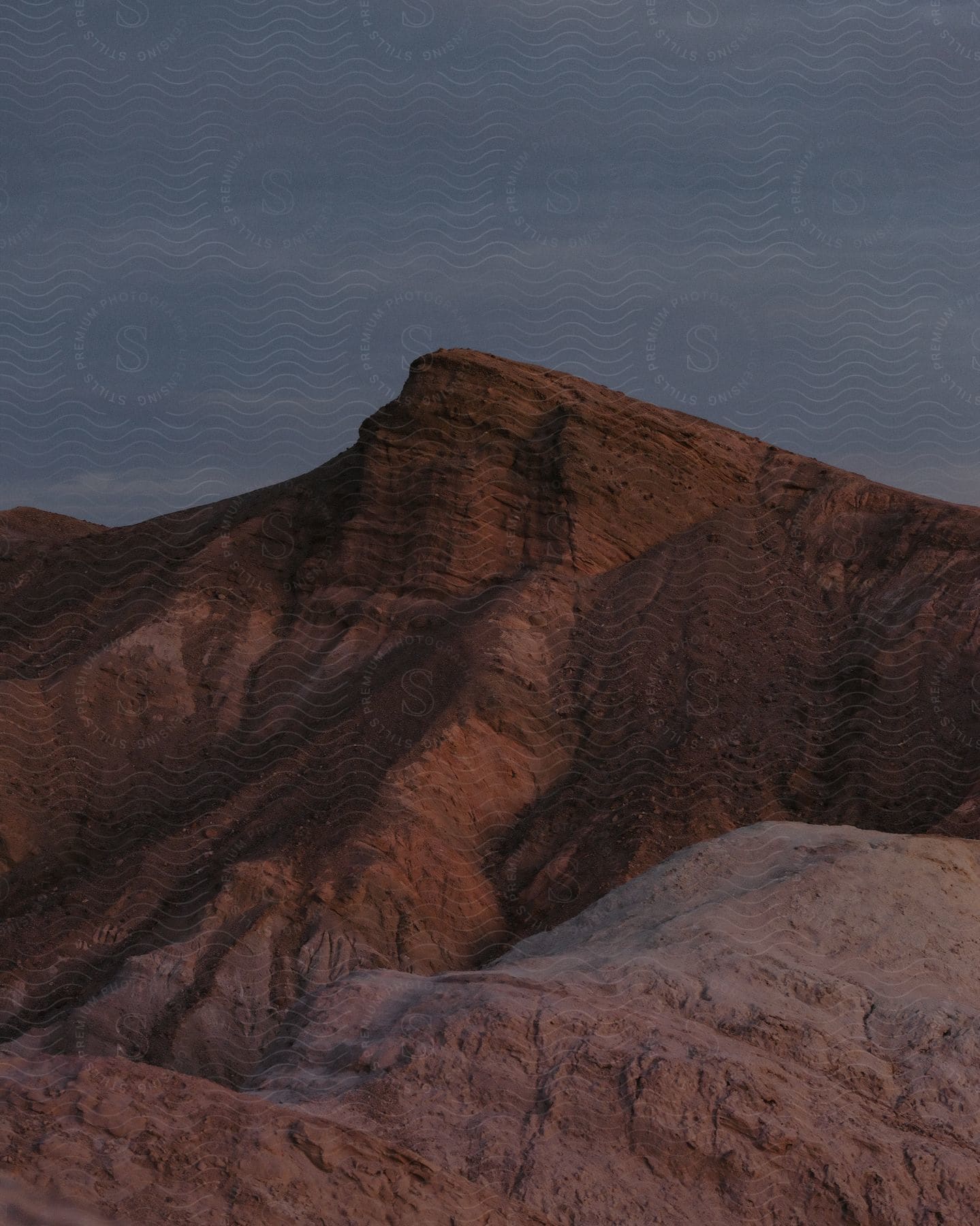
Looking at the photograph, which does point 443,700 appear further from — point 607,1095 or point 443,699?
point 607,1095

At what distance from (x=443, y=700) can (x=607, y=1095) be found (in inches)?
583

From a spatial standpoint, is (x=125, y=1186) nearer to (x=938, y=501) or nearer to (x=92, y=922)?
(x=92, y=922)

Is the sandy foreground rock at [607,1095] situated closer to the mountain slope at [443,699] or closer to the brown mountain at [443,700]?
the brown mountain at [443,700]

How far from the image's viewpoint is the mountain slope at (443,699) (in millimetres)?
20047

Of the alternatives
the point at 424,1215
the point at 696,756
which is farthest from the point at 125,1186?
the point at 696,756

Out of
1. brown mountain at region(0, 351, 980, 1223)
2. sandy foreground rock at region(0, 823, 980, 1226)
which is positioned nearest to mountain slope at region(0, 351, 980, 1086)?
brown mountain at region(0, 351, 980, 1223)

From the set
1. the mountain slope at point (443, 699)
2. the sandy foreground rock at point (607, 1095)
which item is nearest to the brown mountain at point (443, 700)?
the mountain slope at point (443, 699)

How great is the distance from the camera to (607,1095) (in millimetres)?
8625

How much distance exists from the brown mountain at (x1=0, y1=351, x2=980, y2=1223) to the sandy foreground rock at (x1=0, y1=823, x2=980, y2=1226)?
27.8 ft

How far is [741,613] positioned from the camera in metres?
25.3

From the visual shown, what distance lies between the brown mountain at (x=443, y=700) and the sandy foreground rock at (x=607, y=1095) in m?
8.48

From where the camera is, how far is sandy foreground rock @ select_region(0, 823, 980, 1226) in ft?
22.3

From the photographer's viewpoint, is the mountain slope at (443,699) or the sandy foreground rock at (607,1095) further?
the mountain slope at (443,699)

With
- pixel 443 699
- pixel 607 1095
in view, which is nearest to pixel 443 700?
pixel 443 699
